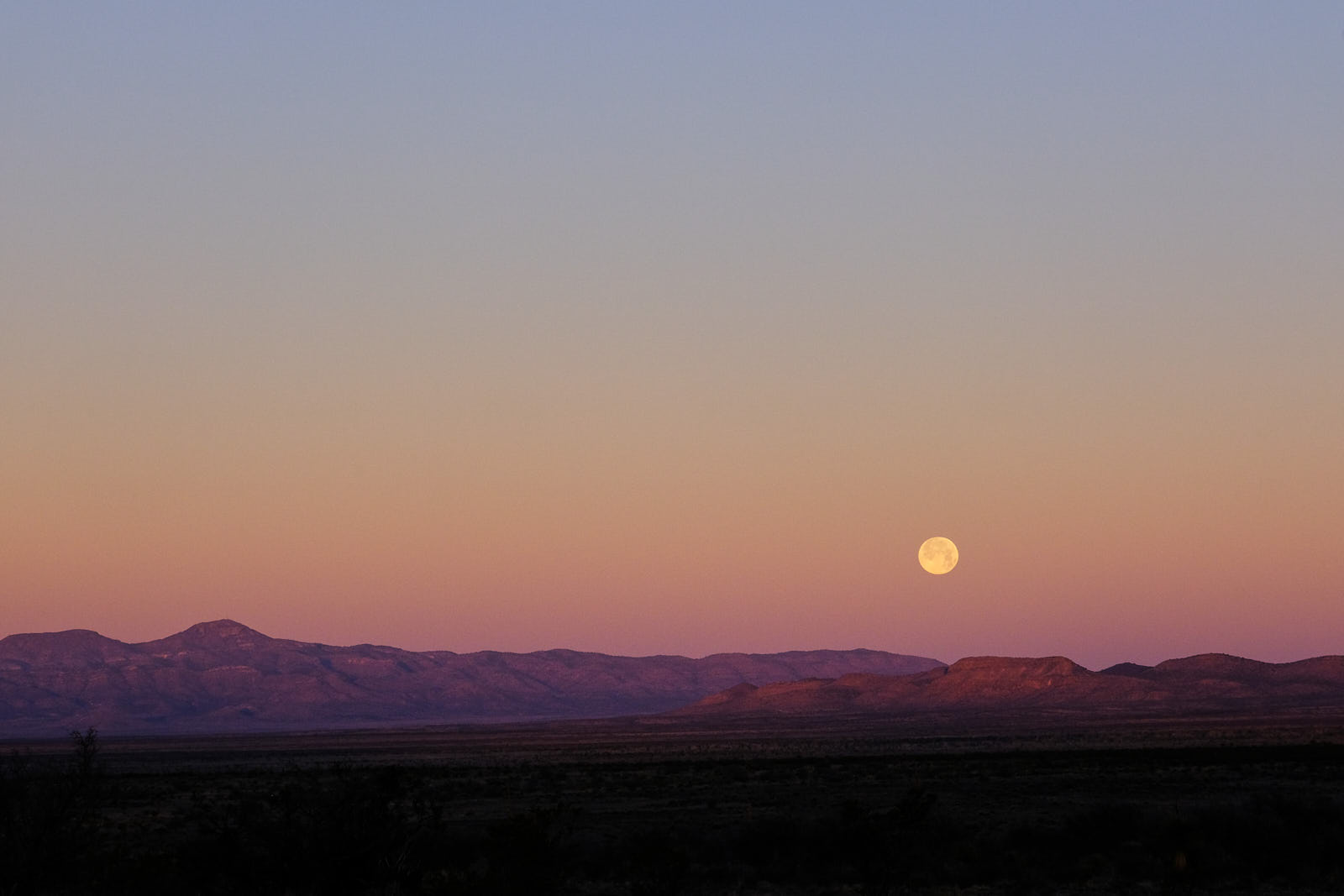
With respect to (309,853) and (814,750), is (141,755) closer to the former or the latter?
(814,750)

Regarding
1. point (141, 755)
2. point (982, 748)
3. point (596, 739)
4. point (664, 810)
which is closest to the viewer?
point (664, 810)

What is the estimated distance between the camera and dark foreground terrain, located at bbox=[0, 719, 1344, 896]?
19703mm

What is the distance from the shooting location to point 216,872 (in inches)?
850

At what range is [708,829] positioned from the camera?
33156 millimetres

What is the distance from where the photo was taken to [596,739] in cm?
11962

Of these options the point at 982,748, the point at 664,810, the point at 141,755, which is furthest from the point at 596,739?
the point at 664,810

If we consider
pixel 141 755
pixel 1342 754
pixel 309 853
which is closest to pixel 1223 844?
pixel 309 853

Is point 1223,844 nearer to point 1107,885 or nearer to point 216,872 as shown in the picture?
point 1107,885

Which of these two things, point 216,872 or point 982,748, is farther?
point 982,748

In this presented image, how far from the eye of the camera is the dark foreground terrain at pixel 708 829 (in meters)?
19.7

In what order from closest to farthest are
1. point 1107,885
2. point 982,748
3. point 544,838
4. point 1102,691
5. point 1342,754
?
point 544,838 → point 1107,885 → point 1342,754 → point 982,748 → point 1102,691

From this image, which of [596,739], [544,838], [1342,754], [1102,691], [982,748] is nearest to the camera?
[544,838]

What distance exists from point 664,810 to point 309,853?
21.6 metres

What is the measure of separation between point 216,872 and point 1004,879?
1327cm
